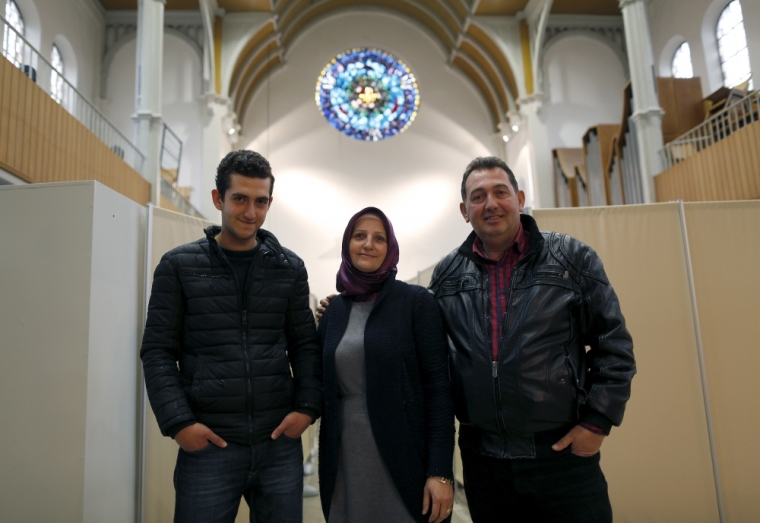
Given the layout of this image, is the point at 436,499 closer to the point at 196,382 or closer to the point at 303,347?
the point at 303,347

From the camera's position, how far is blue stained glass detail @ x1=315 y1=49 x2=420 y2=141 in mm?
13906

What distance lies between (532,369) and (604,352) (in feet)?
0.77

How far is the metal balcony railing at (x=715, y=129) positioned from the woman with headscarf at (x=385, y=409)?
6.41 meters

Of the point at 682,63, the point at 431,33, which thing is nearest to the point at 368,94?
the point at 431,33

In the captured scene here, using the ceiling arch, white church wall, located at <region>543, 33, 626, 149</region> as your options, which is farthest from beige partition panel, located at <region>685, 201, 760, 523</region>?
the ceiling arch

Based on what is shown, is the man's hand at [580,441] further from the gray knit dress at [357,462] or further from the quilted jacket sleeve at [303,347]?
the quilted jacket sleeve at [303,347]

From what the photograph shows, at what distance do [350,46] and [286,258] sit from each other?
1332cm

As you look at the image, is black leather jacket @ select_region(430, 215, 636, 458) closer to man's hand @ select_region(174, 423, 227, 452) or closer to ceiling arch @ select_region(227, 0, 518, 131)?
man's hand @ select_region(174, 423, 227, 452)

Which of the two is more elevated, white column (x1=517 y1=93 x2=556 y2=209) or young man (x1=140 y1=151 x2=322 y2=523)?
white column (x1=517 y1=93 x2=556 y2=209)

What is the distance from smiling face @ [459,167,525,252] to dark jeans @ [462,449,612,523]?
707 mm

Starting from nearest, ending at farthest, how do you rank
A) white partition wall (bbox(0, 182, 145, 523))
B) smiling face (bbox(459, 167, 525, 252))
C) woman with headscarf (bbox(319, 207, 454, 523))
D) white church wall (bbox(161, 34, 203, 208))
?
woman with headscarf (bbox(319, 207, 454, 523)) < smiling face (bbox(459, 167, 525, 252)) < white partition wall (bbox(0, 182, 145, 523)) < white church wall (bbox(161, 34, 203, 208))

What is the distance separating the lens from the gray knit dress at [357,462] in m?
1.72

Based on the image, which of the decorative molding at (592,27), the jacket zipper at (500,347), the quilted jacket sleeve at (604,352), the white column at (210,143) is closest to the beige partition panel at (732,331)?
the quilted jacket sleeve at (604,352)

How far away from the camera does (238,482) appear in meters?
1.72
